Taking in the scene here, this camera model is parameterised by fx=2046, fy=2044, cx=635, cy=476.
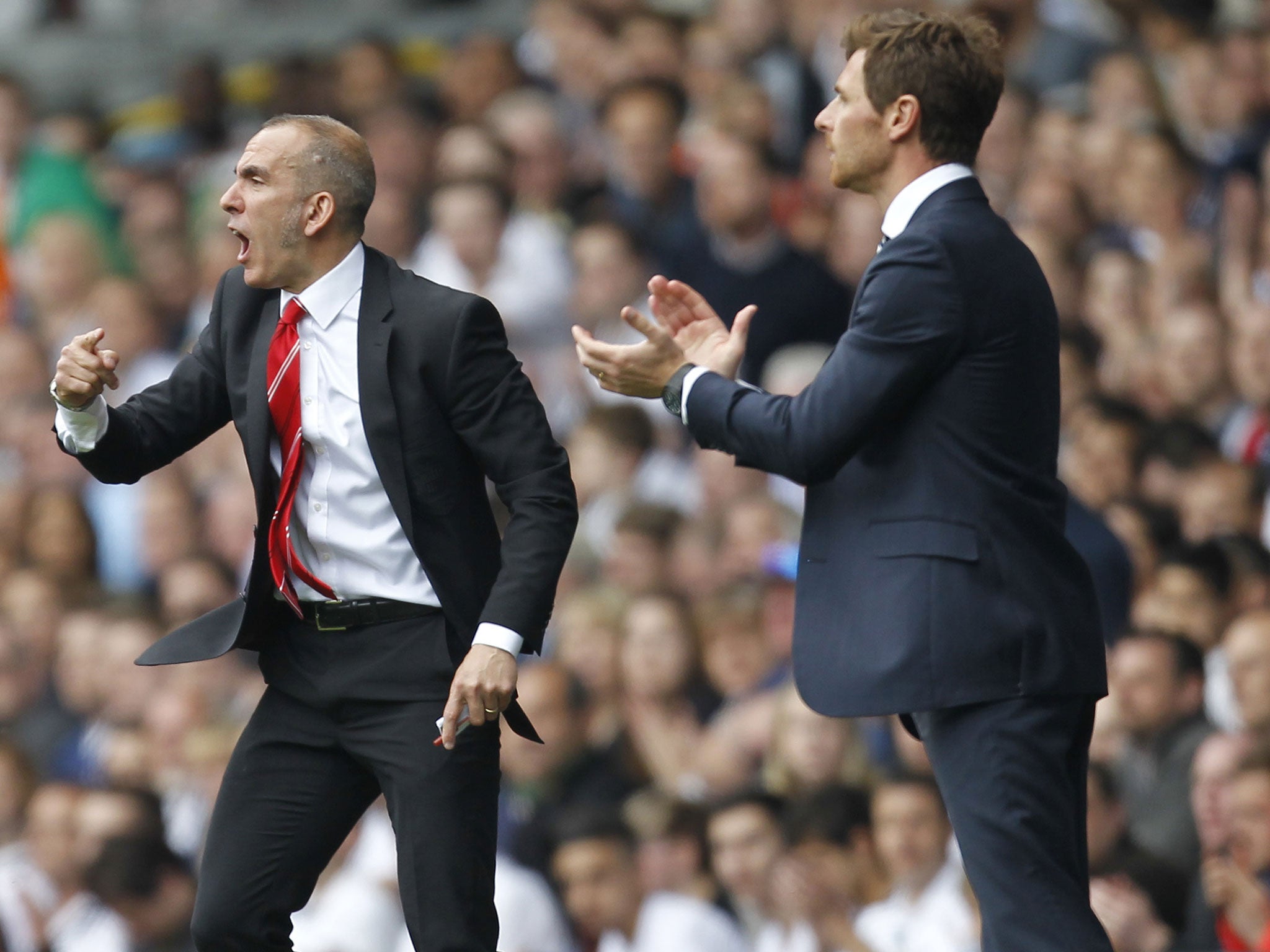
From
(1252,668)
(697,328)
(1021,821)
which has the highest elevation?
(697,328)

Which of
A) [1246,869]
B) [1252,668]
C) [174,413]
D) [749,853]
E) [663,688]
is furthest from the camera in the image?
[663,688]

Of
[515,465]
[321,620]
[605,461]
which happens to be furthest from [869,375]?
[605,461]

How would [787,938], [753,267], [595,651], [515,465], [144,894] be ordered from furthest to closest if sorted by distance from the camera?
[753,267] < [595,651] < [144,894] < [787,938] < [515,465]

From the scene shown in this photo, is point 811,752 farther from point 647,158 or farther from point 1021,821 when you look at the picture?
point 647,158

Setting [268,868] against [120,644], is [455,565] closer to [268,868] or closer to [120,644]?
[268,868]

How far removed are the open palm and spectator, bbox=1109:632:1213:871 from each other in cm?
252

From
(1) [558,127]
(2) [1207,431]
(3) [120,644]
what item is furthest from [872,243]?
(3) [120,644]

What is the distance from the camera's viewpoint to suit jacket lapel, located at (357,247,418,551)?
12.4 ft

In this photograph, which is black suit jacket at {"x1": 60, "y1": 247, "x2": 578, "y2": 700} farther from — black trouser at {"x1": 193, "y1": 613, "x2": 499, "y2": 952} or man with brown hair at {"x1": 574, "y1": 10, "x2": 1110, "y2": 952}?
man with brown hair at {"x1": 574, "y1": 10, "x2": 1110, "y2": 952}

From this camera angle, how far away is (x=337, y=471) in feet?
12.6

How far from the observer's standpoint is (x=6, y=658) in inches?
319

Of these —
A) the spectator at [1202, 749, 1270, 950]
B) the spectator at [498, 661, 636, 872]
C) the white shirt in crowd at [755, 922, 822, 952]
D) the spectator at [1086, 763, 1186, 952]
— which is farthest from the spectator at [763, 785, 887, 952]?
the spectator at [1202, 749, 1270, 950]

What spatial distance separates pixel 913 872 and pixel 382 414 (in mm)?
2656

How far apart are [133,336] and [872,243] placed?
342 cm
